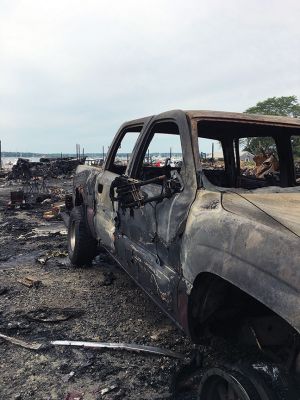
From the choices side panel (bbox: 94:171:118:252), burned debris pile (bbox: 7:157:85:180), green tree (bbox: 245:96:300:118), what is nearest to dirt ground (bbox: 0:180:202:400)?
side panel (bbox: 94:171:118:252)

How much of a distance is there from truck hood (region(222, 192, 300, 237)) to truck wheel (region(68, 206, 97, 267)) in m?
3.19

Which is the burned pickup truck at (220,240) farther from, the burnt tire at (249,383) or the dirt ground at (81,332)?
the dirt ground at (81,332)

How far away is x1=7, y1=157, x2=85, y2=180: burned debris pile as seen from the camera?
24.3 meters

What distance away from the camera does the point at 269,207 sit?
7.30ft

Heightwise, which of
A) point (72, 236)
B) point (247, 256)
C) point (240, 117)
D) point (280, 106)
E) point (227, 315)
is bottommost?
point (72, 236)

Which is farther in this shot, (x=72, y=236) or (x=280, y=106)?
(x=280, y=106)

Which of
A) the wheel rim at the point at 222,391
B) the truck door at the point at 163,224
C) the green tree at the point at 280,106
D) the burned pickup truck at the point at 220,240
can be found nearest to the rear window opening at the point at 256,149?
the burned pickup truck at the point at 220,240

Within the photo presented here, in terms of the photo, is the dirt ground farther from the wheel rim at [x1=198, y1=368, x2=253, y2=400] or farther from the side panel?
the side panel

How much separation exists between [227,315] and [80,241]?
10.8 ft

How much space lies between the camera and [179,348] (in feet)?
11.2

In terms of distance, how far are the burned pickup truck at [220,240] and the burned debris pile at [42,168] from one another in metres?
21.2

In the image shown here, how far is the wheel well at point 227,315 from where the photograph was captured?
218cm

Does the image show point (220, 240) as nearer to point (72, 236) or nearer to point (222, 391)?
point (222, 391)

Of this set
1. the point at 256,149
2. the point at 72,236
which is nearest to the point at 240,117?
the point at 256,149
